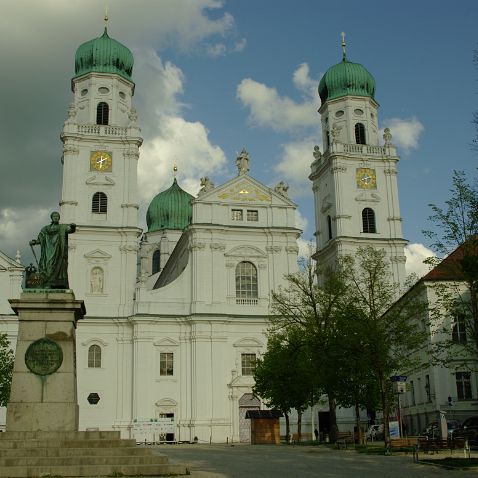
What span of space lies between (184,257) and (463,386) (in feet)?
84.3

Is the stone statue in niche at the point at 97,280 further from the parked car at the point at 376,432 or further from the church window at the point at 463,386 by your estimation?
the church window at the point at 463,386

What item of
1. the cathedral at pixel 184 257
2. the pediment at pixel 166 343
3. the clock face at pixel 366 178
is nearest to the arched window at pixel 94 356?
the cathedral at pixel 184 257

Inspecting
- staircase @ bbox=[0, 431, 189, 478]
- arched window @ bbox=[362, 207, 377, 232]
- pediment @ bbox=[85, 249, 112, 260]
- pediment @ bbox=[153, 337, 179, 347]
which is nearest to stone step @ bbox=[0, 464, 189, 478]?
staircase @ bbox=[0, 431, 189, 478]

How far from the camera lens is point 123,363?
5394 cm

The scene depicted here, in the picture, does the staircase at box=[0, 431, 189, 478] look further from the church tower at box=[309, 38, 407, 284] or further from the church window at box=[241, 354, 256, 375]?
the church tower at box=[309, 38, 407, 284]

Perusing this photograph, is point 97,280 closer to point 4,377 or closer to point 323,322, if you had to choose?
point 4,377

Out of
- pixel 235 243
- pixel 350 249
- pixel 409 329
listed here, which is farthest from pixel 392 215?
pixel 409 329

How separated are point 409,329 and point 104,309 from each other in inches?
1141

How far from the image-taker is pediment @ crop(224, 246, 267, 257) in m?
56.3

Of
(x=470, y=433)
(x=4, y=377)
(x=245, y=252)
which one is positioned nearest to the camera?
(x=470, y=433)

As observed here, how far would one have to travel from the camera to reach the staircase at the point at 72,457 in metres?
17.1

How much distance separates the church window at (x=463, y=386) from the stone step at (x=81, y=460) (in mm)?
27957

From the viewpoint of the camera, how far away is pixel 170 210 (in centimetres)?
8131

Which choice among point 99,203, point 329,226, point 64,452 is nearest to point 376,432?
point 329,226
